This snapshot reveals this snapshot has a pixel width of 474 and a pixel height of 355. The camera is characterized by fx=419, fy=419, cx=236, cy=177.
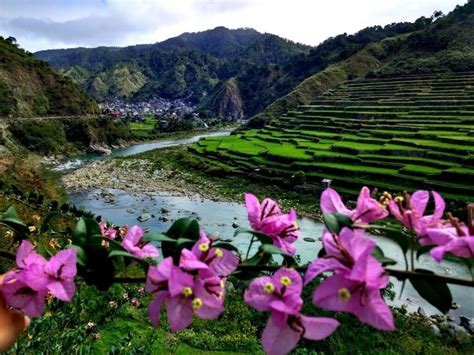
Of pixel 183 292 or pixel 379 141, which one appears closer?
pixel 183 292

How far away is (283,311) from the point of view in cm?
86

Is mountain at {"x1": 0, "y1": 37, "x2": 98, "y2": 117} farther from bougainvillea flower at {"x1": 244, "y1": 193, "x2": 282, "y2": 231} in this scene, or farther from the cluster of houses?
the cluster of houses

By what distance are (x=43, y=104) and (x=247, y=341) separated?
63.7 meters

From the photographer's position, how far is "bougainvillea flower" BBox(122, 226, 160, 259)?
1069mm

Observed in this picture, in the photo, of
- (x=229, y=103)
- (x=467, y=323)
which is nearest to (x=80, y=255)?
(x=467, y=323)

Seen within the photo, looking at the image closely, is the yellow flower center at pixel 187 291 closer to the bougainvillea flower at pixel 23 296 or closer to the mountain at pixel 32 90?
the bougainvillea flower at pixel 23 296

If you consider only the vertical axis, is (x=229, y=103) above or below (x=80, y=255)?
below

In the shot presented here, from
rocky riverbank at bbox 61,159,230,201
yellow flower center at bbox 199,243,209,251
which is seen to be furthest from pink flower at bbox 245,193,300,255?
rocky riverbank at bbox 61,159,230,201

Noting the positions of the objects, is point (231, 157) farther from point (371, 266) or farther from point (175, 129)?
point (175, 129)

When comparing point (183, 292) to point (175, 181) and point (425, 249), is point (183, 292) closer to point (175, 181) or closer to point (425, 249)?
point (425, 249)

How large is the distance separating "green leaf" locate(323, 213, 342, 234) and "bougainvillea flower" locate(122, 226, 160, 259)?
433 millimetres

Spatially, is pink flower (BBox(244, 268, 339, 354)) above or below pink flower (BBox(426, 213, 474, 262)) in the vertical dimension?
below

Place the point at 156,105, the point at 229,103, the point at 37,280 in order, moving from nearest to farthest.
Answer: the point at 37,280 < the point at 229,103 < the point at 156,105

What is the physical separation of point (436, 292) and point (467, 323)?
52.7 ft
